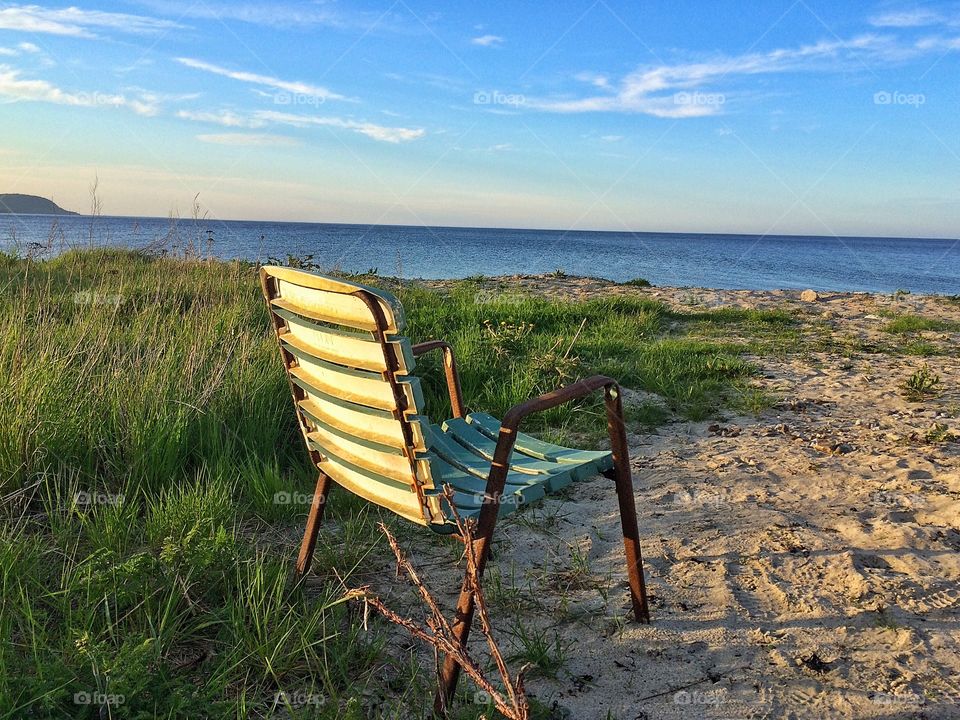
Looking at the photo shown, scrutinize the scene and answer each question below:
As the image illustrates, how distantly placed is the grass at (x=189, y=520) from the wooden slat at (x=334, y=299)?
83cm

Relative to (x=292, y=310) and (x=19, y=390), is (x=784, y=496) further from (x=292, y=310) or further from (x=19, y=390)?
(x=19, y=390)

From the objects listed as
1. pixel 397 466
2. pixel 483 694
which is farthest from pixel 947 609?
pixel 397 466

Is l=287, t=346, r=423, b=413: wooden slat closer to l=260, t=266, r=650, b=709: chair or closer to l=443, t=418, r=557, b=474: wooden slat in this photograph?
l=260, t=266, r=650, b=709: chair

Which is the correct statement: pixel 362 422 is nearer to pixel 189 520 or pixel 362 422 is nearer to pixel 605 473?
pixel 605 473

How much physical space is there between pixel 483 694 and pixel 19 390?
265 cm

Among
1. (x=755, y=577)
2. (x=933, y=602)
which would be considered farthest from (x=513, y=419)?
(x=933, y=602)

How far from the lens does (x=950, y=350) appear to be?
7.33 metres

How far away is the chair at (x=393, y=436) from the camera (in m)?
1.82

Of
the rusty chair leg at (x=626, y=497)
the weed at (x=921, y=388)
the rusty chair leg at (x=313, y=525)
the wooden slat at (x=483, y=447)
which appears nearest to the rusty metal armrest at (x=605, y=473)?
the rusty chair leg at (x=626, y=497)

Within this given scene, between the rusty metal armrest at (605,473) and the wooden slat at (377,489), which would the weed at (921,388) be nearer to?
the rusty metal armrest at (605,473)

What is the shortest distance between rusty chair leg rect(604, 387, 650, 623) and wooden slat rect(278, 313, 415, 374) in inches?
30.7

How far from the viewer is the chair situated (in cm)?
182

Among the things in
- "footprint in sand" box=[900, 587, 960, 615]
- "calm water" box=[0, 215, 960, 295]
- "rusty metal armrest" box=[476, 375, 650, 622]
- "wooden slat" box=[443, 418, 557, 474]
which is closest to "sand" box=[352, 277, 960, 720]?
"footprint in sand" box=[900, 587, 960, 615]

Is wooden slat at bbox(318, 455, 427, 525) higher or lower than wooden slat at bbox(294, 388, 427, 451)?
lower
